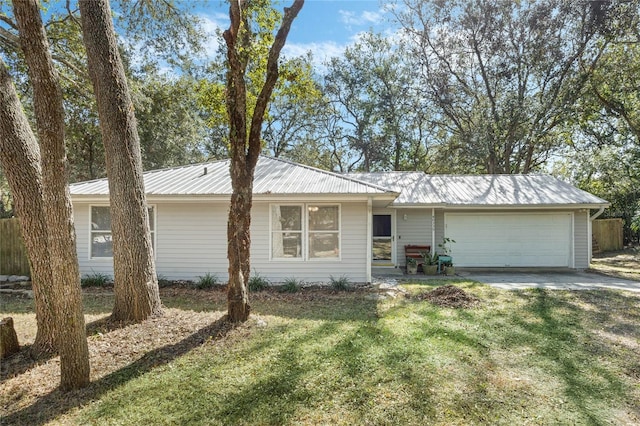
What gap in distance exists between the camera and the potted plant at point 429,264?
11.0m

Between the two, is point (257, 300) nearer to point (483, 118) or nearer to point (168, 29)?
point (168, 29)

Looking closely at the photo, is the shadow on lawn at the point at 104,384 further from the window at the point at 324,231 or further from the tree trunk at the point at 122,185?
the window at the point at 324,231

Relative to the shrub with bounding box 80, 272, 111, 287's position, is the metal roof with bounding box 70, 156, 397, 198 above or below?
above

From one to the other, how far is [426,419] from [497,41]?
20.1m

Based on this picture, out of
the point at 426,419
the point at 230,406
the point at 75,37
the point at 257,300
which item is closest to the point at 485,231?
the point at 257,300

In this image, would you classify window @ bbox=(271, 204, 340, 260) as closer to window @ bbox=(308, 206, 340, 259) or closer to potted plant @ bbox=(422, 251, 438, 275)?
window @ bbox=(308, 206, 340, 259)

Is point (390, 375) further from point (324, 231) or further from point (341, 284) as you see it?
point (324, 231)

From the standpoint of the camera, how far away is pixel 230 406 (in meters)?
3.17

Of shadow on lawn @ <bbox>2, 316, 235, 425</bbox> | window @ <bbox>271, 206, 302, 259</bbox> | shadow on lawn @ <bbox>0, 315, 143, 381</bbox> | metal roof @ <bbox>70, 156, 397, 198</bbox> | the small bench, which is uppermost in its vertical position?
metal roof @ <bbox>70, 156, 397, 198</bbox>

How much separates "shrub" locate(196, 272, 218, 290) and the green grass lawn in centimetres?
321

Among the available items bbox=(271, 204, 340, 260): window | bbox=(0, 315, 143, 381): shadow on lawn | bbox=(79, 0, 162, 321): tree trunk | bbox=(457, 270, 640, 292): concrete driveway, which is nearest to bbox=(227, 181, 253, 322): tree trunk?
bbox=(79, 0, 162, 321): tree trunk

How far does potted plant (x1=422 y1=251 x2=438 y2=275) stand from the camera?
11.0m

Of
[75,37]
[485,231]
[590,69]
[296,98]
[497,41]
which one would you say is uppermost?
[497,41]

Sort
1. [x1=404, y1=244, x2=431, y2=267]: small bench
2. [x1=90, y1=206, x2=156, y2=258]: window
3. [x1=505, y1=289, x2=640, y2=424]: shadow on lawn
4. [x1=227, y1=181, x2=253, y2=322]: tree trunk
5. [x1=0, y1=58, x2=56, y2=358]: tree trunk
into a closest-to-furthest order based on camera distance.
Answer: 1. [x1=505, y1=289, x2=640, y2=424]: shadow on lawn
2. [x1=0, y1=58, x2=56, y2=358]: tree trunk
3. [x1=227, y1=181, x2=253, y2=322]: tree trunk
4. [x1=90, y1=206, x2=156, y2=258]: window
5. [x1=404, y1=244, x2=431, y2=267]: small bench
